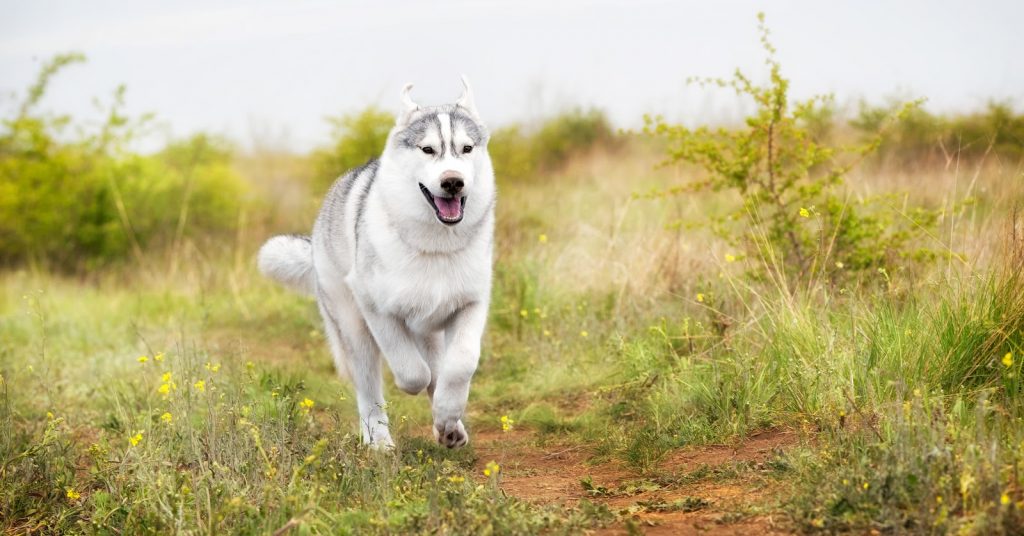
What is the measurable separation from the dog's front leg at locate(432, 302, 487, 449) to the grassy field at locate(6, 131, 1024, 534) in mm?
131

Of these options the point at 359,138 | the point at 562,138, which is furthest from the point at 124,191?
the point at 562,138

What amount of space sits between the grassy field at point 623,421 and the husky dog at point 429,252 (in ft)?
0.89

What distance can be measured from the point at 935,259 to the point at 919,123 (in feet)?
13.4

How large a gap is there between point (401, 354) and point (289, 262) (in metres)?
1.52

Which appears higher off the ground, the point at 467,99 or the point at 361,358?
the point at 467,99

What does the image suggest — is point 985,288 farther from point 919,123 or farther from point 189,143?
point 189,143

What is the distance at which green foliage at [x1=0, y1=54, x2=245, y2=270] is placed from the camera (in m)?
13.6

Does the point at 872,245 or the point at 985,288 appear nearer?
the point at 985,288

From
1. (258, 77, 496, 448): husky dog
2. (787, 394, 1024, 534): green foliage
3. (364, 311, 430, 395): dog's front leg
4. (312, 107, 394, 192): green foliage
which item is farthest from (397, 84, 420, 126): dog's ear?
(312, 107, 394, 192): green foliage

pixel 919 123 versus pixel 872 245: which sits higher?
pixel 919 123

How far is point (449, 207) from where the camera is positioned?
467 cm

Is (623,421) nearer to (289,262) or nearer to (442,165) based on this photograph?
(442,165)

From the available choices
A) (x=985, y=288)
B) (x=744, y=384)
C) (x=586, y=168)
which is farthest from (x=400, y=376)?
(x=586, y=168)

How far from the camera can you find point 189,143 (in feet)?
49.1
